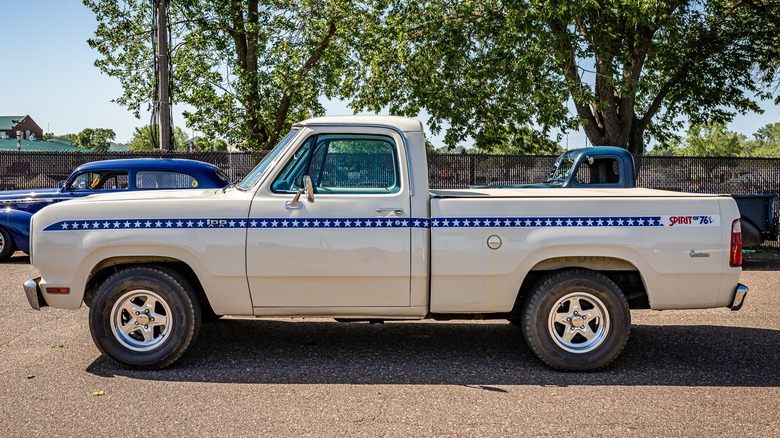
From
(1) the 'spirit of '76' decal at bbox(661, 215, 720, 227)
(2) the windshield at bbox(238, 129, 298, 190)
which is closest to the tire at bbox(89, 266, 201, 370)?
(2) the windshield at bbox(238, 129, 298, 190)

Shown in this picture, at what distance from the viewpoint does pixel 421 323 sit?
802cm

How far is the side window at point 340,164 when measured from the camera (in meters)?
6.18

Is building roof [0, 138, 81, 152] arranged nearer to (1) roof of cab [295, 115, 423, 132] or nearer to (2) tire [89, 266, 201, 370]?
(2) tire [89, 266, 201, 370]

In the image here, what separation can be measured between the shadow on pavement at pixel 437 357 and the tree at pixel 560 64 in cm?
1227

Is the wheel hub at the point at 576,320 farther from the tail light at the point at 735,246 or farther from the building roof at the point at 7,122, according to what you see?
the building roof at the point at 7,122

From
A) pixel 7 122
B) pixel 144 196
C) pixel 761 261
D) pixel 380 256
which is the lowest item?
pixel 761 261

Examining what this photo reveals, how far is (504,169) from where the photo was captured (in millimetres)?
17531

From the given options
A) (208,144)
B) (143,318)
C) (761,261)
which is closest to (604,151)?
(761,261)

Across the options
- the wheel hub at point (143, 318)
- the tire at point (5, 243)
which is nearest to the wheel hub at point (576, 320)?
the wheel hub at point (143, 318)

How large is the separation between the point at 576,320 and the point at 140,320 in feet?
11.3

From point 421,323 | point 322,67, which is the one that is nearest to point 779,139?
point 322,67

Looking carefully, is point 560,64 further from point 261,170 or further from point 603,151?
point 261,170

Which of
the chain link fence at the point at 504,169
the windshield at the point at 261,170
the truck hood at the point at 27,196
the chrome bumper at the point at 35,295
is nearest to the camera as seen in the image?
the chrome bumper at the point at 35,295

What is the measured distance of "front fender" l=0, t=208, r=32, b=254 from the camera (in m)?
13.0
